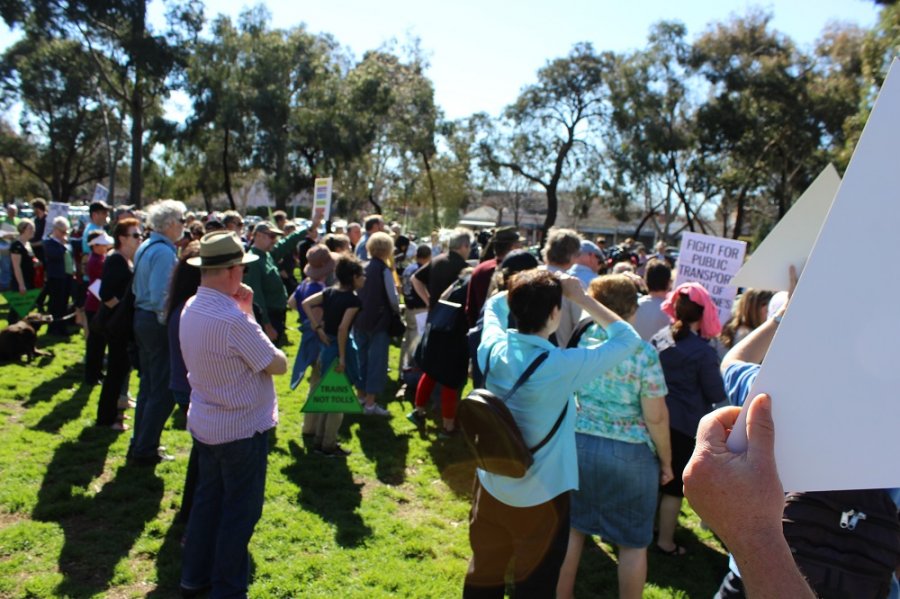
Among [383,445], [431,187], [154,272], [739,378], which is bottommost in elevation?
[383,445]

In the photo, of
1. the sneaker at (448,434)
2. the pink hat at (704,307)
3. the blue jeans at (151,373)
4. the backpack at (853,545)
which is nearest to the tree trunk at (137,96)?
the blue jeans at (151,373)

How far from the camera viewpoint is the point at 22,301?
376 inches

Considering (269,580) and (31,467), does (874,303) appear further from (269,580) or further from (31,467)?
(31,467)

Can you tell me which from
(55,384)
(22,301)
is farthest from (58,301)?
(55,384)

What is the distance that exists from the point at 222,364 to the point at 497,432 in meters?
1.46

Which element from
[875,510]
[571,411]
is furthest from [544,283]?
[875,510]

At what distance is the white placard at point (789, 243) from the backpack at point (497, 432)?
3.09 feet

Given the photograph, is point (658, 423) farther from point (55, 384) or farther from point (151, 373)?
point (55, 384)

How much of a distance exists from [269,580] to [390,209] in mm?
35204

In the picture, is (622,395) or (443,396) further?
(443,396)

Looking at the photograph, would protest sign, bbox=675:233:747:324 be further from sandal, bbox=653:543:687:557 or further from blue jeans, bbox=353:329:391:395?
blue jeans, bbox=353:329:391:395

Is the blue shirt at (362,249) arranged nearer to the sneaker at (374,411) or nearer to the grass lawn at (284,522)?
the sneaker at (374,411)

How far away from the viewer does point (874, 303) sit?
3.09 feet

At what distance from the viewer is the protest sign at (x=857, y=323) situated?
36.7 inches
